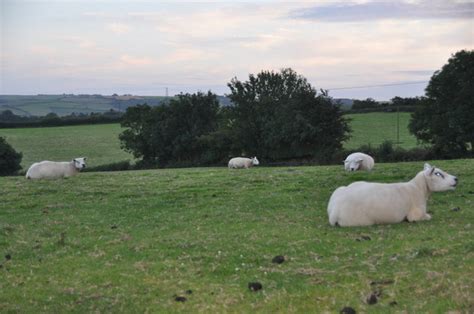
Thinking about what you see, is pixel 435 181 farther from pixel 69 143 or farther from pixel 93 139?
pixel 93 139

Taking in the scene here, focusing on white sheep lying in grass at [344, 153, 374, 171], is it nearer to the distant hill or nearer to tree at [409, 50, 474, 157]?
tree at [409, 50, 474, 157]

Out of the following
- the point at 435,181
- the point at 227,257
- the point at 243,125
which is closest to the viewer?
the point at 227,257

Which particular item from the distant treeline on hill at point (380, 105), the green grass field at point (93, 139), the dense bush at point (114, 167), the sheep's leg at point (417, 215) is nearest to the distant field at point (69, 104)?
the green grass field at point (93, 139)

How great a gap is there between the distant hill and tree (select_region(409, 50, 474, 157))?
8115 cm

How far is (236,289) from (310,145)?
58460mm

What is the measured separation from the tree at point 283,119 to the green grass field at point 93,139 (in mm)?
6565

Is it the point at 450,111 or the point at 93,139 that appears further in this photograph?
the point at 93,139

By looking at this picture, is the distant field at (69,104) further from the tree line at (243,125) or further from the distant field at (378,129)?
the distant field at (378,129)

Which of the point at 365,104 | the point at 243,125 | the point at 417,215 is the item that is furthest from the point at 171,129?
the point at 417,215

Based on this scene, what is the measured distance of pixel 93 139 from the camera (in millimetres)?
100500

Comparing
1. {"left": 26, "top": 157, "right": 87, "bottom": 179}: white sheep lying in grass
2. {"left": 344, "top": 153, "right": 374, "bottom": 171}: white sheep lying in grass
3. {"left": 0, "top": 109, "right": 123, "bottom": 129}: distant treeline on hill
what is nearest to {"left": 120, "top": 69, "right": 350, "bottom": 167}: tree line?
{"left": 344, "top": 153, "right": 374, "bottom": 171}: white sheep lying in grass

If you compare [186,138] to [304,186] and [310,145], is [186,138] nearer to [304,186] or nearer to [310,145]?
[310,145]

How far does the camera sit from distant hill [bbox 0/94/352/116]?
13625 cm

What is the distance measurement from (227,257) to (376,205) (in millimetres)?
4454
